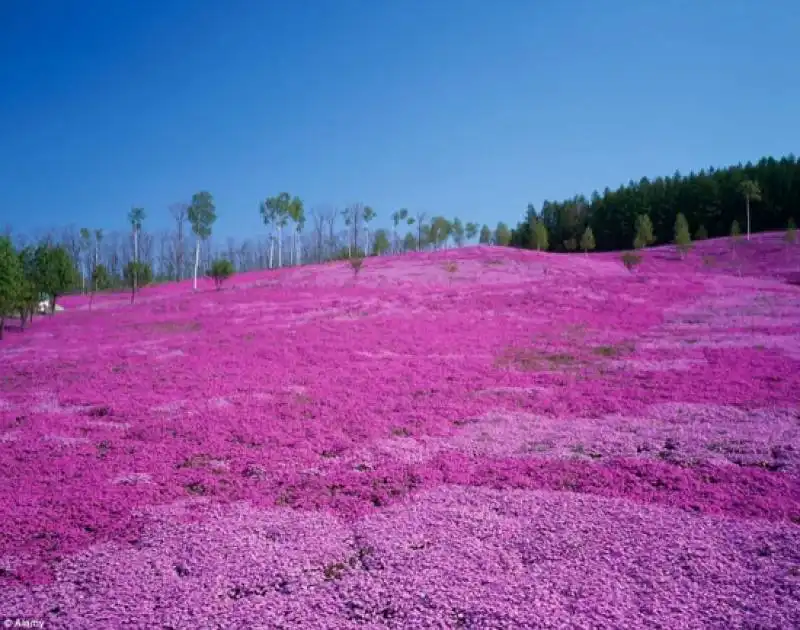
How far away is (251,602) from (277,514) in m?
2.27

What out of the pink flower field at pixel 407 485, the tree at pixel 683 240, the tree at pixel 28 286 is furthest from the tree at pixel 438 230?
the pink flower field at pixel 407 485

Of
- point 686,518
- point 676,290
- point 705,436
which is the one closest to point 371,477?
point 686,518

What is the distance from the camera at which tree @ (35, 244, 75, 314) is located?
43.4 meters

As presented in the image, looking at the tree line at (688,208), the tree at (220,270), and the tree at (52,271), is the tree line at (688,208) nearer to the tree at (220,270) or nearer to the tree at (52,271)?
the tree at (220,270)

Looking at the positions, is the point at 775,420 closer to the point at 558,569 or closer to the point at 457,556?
the point at 558,569

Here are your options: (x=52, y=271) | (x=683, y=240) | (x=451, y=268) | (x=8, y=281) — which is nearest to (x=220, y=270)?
(x=52, y=271)

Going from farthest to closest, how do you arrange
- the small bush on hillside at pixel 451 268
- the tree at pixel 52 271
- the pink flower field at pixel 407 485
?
the small bush on hillside at pixel 451 268 → the tree at pixel 52 271 → the pink flower field at pixel 407 485

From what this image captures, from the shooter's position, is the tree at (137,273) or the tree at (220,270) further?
the tree at (137,273)

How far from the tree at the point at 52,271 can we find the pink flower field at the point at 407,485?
24238mm

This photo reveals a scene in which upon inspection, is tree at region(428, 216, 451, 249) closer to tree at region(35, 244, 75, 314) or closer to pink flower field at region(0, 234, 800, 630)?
tree at region(35, 244, 75, 314)

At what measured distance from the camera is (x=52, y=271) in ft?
143

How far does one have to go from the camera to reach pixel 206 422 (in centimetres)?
1315

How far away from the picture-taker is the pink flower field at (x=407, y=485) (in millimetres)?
5797

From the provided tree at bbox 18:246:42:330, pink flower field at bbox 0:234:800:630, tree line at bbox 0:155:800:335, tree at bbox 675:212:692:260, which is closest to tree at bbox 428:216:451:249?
tree line at bbox 0:155:800:335
